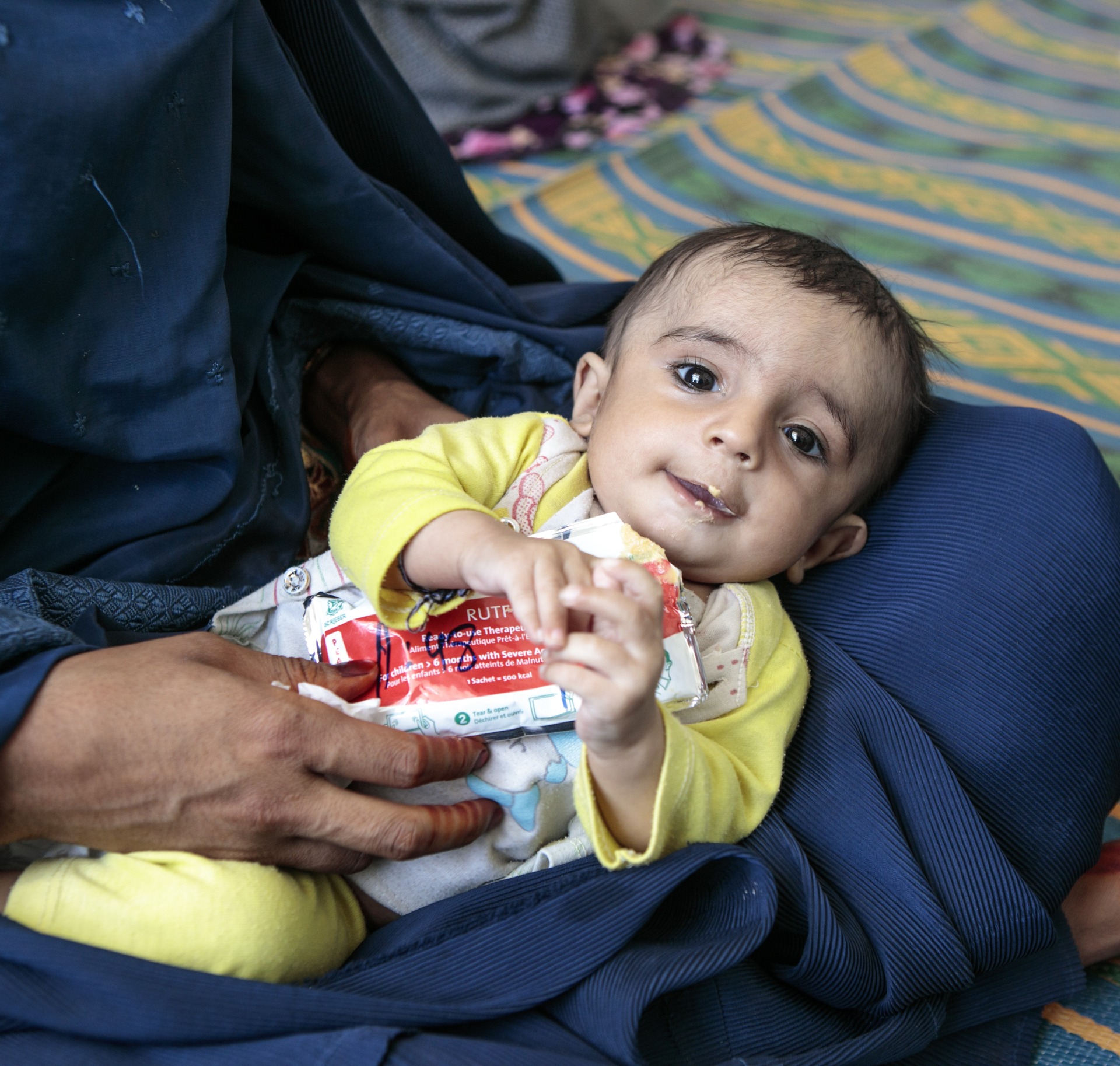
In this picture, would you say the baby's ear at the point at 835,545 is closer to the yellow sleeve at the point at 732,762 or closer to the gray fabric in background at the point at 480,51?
the yellow sleeve at the point at 732,762

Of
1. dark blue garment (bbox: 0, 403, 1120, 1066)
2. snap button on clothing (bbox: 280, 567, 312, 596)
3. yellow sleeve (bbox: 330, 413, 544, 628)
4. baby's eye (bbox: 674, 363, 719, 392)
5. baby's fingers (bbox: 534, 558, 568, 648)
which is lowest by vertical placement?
dark blue garment (bbox: 0, 403, 1120, 1066)

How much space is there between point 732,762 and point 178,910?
0.51 m

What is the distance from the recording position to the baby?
0.85m

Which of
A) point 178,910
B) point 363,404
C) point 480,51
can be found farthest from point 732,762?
point 480,51

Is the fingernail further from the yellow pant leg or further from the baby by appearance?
the yellow pant leg

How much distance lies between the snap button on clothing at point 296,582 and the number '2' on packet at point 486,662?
0.28 ft

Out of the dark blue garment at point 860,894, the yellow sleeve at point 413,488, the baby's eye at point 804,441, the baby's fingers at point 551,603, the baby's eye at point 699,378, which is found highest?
the baby's eye at point 699,378

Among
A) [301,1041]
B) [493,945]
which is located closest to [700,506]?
[493,945]

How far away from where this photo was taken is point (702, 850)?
3.02ft

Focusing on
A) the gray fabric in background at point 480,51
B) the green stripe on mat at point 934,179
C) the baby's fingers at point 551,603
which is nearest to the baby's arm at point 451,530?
the baby's fingers at point 551,603

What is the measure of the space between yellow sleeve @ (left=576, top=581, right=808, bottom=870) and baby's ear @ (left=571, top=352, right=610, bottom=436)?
0.28m

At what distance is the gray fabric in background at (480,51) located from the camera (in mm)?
2736

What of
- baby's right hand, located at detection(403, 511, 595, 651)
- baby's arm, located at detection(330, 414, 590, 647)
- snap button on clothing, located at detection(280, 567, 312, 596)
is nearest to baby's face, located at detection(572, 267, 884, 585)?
baby's arm, located at detection(330, 414, 590, 647)

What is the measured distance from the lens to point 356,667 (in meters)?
1.00
